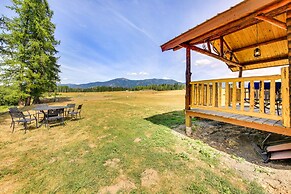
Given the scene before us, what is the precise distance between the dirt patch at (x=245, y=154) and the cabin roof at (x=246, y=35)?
9.64ft

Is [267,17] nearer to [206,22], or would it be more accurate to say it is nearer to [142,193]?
[206,22]

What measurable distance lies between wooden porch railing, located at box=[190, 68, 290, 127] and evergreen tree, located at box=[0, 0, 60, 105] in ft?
50.3

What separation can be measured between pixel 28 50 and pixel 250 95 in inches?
706

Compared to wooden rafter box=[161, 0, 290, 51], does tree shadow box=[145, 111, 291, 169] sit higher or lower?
lower

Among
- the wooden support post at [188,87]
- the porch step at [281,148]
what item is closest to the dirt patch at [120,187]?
the wooden support post at [188,87]

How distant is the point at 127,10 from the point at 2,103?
17.0m

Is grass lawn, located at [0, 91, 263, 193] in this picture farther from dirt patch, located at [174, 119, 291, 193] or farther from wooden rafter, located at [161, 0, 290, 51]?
wooden rafter, located at [161, 0, 290, 51]

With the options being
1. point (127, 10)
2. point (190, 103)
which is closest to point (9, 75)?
point (127, 10)

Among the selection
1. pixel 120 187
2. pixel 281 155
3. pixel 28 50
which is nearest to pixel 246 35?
pixel 281 155

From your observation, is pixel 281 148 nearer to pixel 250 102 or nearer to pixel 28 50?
pixel 250 102

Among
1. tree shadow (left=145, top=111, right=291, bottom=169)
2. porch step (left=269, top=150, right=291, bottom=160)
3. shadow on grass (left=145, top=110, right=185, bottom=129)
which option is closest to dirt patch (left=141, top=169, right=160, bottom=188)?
tree shadow (left=145, top=111, right=291, bottom=169)

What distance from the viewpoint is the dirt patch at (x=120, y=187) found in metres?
2.34

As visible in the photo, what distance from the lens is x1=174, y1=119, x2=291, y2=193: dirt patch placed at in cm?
263

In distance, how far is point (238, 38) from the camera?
5.94 meters
